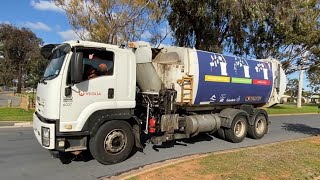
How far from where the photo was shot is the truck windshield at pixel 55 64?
320 inches

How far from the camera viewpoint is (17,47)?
8600 centimetres

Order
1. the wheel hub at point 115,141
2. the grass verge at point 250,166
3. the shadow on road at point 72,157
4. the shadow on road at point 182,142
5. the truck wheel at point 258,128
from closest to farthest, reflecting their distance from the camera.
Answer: the grass verge at point 250,166, the wheel hub at point 115,141, the shadow on road at point 72,157, the shadow on road at point 182,142, the truck wheel at point 258,128

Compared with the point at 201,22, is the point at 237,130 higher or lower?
lower

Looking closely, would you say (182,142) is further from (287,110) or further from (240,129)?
(287,110)

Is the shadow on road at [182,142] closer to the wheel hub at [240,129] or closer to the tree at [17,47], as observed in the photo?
the wheel hub at [240,129]

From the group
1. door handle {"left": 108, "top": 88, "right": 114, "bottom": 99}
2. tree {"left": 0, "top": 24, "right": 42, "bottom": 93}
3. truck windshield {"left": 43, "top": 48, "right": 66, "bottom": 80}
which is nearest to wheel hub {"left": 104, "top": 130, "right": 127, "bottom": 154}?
door handle {"left": 108, "top": 88, "right": 114, "bottom": 99}

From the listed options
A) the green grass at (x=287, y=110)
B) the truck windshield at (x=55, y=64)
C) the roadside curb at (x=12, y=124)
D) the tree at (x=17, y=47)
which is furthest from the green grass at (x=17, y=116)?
the tree at (x=17, y=47)

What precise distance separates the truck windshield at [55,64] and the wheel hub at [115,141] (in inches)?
71.9

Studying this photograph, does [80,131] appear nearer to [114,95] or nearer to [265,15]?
[114,95]

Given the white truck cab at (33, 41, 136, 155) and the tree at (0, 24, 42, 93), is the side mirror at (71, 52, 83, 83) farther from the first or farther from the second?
the tree at (0, 24, 42, 93)

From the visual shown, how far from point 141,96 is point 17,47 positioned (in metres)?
82.7

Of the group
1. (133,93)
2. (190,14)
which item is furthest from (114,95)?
(190,14)

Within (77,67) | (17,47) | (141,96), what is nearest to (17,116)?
(141,96)

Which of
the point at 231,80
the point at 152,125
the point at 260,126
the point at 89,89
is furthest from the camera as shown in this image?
the point at 260,126
